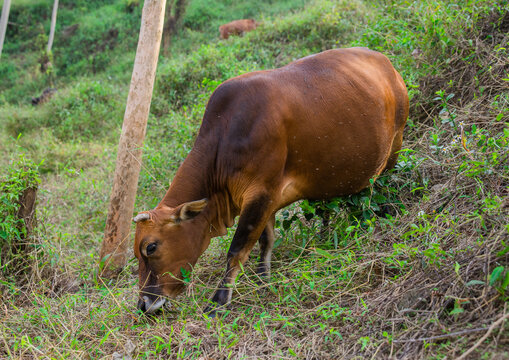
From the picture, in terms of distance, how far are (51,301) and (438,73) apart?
5168 mm

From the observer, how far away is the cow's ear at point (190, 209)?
4145 mm

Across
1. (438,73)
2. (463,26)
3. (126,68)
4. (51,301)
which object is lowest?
(126,68)

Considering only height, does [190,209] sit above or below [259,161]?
below

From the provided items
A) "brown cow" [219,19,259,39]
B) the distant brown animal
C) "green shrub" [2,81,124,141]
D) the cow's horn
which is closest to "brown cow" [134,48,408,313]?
the cow's horn

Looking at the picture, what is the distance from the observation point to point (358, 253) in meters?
4.40

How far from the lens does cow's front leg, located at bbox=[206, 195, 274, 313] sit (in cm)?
418

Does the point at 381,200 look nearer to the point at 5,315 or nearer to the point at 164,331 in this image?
the point at 164,331

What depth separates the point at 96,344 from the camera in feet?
12.9

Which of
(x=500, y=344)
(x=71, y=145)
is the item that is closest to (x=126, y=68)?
(x=71, y=145)

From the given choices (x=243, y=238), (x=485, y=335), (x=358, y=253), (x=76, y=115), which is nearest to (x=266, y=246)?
(x=243, y=238)

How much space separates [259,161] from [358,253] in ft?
3.87

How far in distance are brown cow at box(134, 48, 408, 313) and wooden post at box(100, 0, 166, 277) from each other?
1359mm

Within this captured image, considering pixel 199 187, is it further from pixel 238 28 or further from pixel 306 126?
pixel 238 28

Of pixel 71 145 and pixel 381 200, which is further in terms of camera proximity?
pixel 71 145
